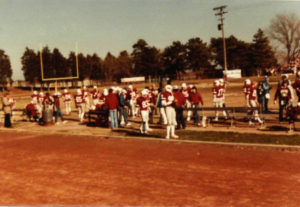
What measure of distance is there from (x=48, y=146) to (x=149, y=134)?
4341 millimetres

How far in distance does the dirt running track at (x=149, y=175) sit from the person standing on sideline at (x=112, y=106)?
394 cm

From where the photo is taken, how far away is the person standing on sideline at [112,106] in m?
16.7

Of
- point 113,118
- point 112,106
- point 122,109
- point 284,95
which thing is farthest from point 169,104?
point 284,95

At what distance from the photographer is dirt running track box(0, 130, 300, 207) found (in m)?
6.74

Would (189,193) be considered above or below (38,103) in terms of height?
below

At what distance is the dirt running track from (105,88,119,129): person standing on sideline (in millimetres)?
3935

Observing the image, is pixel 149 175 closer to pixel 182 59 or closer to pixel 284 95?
pixel 284 95

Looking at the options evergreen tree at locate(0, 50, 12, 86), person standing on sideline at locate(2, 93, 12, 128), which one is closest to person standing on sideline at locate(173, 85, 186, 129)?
person standing on sideline at locate(2, 93, 12, 128)

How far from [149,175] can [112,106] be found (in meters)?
8.62

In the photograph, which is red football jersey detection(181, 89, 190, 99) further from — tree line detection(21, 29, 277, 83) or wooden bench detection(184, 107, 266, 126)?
tree line detection(21, 29, 277, 83)

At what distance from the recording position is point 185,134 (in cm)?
1419

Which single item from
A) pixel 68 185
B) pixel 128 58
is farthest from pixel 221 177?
pixel 128 58

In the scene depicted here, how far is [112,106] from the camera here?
1670 centimetres

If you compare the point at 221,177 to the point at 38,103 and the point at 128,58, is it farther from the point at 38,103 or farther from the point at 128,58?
the point at 128,58
